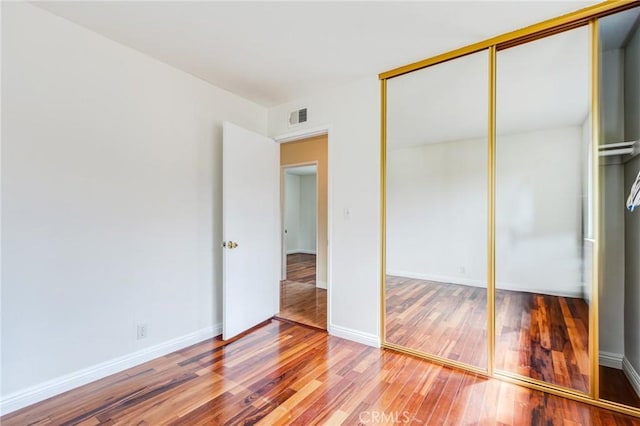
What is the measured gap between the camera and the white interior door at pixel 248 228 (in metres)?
2.80

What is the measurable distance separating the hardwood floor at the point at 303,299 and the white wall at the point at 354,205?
50cm

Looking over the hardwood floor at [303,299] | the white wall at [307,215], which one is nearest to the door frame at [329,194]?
the hardwood floor at [303,299]

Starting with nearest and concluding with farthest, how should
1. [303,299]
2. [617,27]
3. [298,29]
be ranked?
[617,27] → [298,29] → [303,299]

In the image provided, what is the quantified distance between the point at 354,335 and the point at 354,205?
129 cm

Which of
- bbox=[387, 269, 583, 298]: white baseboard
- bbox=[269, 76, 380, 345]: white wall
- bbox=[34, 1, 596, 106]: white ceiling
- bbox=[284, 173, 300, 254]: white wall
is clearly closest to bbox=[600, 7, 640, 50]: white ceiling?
bbox=[34, 1, 596, 106]: white ceiling

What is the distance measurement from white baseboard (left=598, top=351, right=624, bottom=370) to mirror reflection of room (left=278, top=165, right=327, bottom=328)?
7.38 ft

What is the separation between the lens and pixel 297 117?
327cm

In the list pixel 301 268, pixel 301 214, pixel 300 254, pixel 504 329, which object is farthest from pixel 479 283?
pixel 301 214

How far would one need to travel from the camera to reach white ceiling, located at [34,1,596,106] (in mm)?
1825

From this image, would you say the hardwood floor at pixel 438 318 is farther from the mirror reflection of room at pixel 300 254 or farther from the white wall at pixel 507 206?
the mirror reflection of room at pixel 300 254

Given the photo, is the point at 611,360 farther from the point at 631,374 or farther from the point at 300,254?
the point at 300,254

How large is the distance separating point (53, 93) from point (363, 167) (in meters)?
2.42

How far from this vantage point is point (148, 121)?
7.97 feet

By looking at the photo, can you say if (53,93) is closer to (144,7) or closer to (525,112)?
(144,7)
